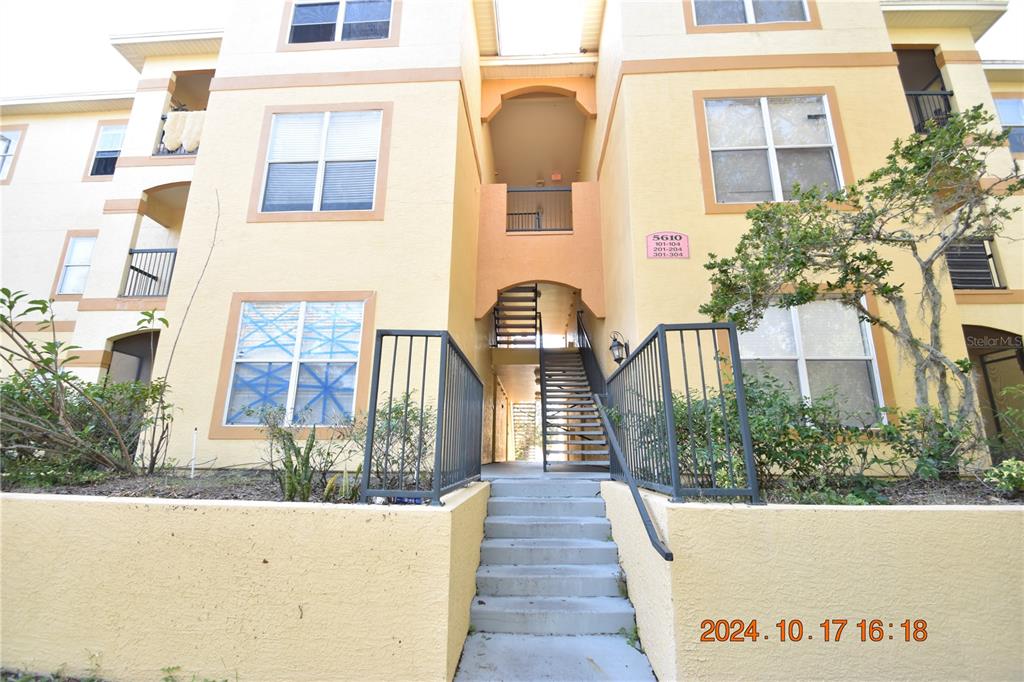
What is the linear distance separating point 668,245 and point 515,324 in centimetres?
557

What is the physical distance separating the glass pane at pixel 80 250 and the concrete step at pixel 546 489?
10956mm

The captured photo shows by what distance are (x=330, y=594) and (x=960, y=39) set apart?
13952 millimetres

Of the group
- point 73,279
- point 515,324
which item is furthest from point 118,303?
point 515,324

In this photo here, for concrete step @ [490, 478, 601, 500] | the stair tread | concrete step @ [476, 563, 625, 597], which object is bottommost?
the stair tread

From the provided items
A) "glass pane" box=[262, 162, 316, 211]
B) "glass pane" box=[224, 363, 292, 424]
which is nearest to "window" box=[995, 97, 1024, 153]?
"glass pane" box=[262, 162, 316, 211]

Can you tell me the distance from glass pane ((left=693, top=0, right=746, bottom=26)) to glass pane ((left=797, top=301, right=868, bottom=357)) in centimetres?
476

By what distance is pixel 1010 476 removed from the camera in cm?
337

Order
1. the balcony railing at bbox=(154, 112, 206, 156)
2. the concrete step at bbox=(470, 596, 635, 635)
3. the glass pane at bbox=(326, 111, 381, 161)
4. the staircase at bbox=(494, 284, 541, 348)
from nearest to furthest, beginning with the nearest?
the concrete step at bbox=(470, 596, 635, 635) < the glass pane at bbox=(326, 111, 381, 161) < the balcony railing at bbox=(154, 112, 206, 156) < the staircase at bbox=(494, 284, 541, 348)

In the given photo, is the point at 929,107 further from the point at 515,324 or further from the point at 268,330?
the point at 268,330

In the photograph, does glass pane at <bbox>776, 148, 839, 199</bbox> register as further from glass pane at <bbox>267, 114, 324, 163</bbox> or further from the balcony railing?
the balcony railing

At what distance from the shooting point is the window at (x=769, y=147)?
6406 millimetres

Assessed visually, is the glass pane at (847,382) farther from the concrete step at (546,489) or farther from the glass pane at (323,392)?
the glass pane at (323,392)

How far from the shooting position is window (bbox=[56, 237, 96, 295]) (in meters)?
9.85

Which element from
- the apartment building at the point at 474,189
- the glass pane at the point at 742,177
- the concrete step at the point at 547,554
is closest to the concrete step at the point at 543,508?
the concrete step at the point at 547,554
